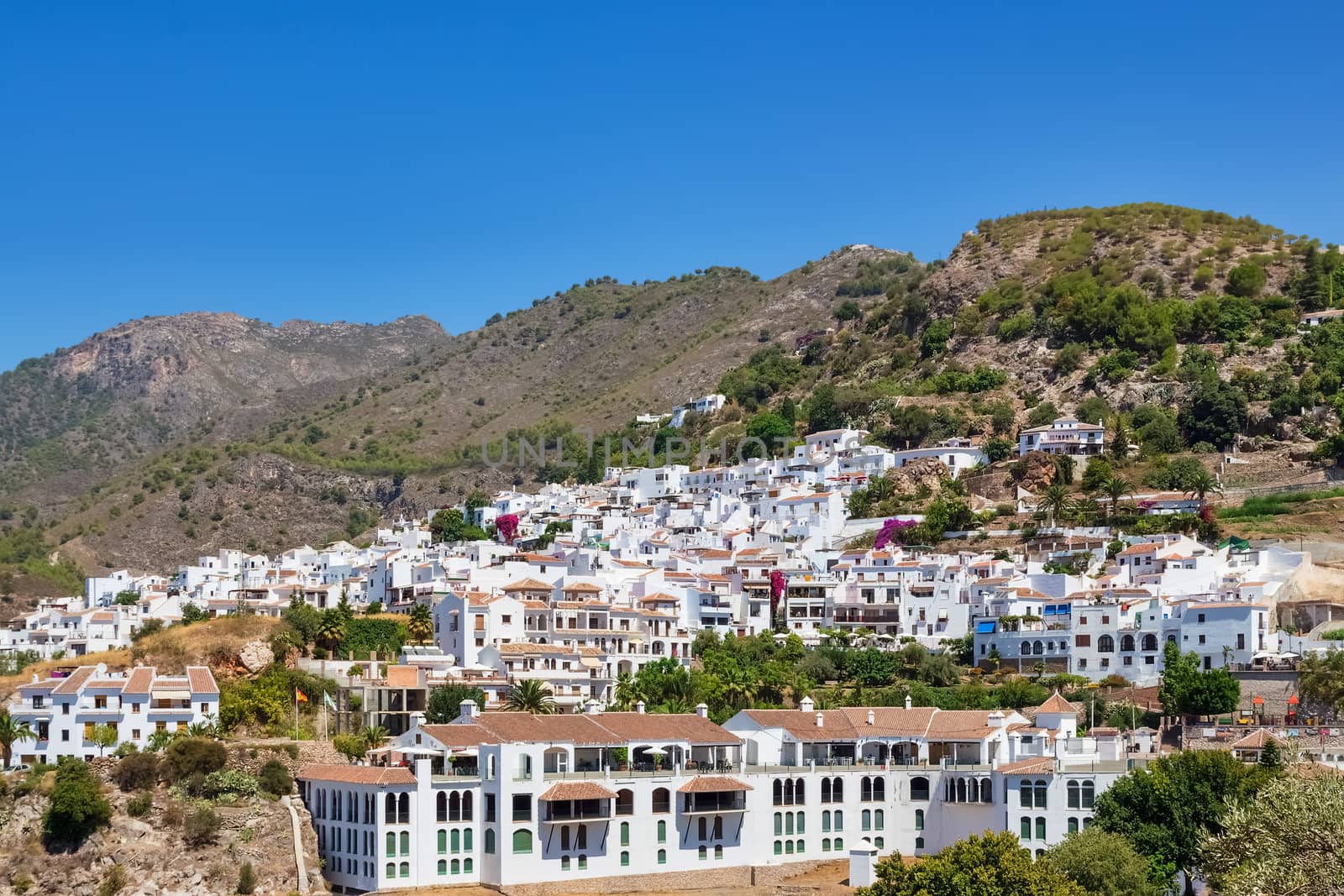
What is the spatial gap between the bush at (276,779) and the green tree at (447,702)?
5.68m

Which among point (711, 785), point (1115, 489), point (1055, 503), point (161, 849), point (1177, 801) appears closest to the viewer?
point (1177, 801)

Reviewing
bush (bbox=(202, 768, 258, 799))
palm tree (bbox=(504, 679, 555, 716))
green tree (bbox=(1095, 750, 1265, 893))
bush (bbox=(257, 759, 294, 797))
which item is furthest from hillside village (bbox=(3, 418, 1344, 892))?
green tree (bbox=(1095, 750, 1265, 893))

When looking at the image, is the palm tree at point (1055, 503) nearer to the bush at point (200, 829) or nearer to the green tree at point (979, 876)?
the green tree at point (979, 876)

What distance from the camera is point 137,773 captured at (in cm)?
5753

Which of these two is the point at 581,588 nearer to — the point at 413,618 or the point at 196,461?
the point at 413,618

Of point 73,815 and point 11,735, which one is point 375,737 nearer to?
point 73,815

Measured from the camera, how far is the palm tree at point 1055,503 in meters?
89.2

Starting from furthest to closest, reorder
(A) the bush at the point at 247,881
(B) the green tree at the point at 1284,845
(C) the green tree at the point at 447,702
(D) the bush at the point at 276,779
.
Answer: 1. (C) the green tree at the point at 447,702
2. (D) the bush at the point at 276,779
3. (A) the bush at the point at 247,881
4. (B) the green tree at the point at 1284,845

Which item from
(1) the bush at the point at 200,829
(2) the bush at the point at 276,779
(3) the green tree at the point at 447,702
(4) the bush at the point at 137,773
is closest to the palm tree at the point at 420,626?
(3) the green tree at the point at 447,702

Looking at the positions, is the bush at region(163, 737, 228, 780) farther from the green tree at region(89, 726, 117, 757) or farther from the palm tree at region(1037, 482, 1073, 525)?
the palm tree at region(1037, 482, 1073, 525)

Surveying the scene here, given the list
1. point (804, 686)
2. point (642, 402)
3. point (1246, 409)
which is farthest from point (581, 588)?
point (642, 402)

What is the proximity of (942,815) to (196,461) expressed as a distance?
349 feet

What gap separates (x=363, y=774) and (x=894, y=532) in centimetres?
4286

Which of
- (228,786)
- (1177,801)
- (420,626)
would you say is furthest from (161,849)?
(1177,801)
